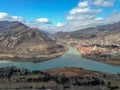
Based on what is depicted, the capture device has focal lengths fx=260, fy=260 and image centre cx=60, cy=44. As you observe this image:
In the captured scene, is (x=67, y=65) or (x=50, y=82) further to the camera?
(x=67, y=65)

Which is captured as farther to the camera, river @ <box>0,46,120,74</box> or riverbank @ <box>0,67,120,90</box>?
river @ <box>0,46,120,74</box>

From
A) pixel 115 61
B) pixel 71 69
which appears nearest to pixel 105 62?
pixel 115 61

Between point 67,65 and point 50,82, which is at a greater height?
point 67,65

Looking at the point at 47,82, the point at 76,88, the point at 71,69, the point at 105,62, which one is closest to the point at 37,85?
the point at 47,82

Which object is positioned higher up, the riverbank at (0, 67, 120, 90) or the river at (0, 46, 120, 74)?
the river at (0, 46, 120, 74)

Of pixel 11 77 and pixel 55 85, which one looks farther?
pixel 11 77

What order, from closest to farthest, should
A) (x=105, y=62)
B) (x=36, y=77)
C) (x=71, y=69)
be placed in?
(x=36, y=77) < (x=71, y=69) < (x=105, y=62)

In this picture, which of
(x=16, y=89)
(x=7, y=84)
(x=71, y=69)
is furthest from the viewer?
(x=71, y=69)

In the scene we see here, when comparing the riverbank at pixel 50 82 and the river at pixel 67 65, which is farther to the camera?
the river at pixel 67 65

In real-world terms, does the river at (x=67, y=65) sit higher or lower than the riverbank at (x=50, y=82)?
higher

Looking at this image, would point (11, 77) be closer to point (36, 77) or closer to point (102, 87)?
point (36, 77)
